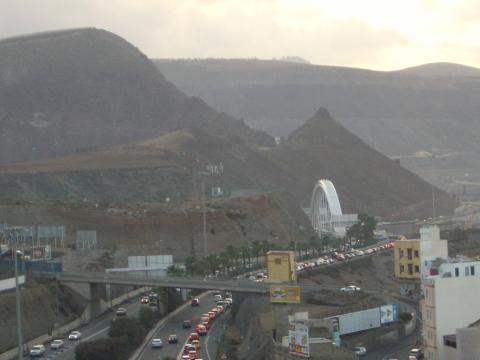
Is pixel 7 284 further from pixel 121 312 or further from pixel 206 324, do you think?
pixel 206 324

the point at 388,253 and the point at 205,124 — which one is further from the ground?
the point at 205,124

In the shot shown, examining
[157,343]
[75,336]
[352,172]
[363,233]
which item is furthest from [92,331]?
[352,172]

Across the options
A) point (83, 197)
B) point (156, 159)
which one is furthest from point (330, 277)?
point (156, 159)

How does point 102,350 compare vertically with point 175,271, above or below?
below

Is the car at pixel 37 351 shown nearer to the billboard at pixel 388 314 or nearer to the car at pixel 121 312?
the car at pixel 121 312

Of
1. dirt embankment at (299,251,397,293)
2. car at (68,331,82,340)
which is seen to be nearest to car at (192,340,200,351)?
car at (68,331,82,340)

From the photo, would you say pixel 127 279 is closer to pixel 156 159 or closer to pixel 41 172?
pixel 41 172

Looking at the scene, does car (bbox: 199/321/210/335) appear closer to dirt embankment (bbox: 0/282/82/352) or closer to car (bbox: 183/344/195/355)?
car (bbox: 183/344/195/355)
